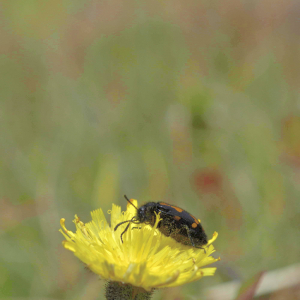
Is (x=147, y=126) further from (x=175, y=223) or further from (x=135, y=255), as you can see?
(x=135, y=255)

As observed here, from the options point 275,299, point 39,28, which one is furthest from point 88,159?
point 39,28

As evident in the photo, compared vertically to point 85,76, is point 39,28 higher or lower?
higher

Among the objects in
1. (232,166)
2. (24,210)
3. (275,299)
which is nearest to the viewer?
(275,299)

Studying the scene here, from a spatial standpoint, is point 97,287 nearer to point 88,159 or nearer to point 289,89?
point 88,159

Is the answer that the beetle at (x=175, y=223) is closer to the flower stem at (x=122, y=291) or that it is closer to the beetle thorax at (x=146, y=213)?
the beetle thorax at (x=146, y=213)

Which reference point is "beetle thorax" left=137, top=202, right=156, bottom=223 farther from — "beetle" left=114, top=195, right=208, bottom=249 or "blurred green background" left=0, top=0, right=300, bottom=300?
"blurred green background" left=0, top=0, right=300, bottom=300

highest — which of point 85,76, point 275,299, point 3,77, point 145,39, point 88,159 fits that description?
point 145,39

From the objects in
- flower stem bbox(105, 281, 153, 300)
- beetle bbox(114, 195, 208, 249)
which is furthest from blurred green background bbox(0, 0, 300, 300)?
flower stem bbox(105, 281, 153, 300)

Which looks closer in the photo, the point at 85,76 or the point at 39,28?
the point at 85,76
